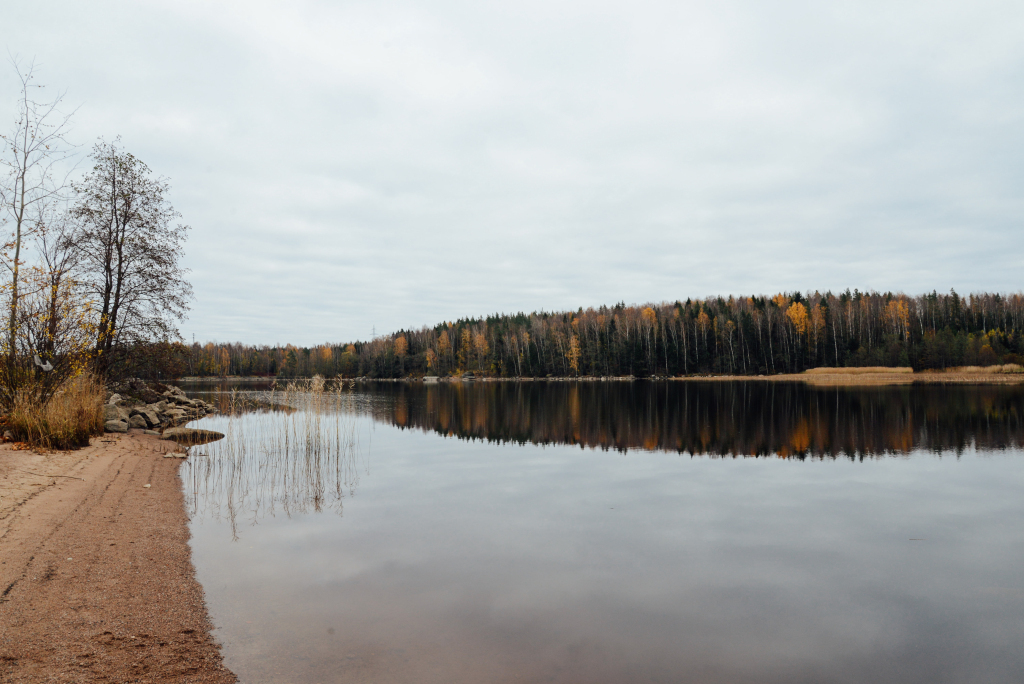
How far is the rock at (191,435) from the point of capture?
872 inches

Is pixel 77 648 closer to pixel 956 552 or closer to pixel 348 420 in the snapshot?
pixel 956 552

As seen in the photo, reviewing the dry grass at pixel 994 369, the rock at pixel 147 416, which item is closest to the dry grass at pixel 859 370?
the dry grass at pixel 994 369

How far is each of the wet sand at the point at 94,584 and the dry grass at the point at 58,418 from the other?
1606 mm

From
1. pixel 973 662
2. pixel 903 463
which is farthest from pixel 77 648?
pixel 903 463

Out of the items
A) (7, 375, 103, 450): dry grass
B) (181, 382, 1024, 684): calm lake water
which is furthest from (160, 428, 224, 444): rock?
(7, 375, 103, 450): dry grass

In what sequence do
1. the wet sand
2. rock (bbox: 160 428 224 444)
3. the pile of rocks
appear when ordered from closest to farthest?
1. the wet sand
2. the pile of rocks
3. rock (bbox: 160 428 224 444)

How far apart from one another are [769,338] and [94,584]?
111 meters

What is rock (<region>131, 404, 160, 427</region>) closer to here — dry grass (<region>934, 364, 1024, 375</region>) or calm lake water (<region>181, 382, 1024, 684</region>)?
calm lake water (<region>181, 382, 1024, 684</region>)

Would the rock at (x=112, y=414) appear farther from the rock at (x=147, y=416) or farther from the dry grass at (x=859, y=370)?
the dry grass at (x=859, y=370)

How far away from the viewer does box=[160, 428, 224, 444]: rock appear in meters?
22.1

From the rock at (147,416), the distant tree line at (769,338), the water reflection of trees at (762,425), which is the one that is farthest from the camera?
the distant tree line at (769,338)

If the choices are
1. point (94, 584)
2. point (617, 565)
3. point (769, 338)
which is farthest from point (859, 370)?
point (94, 584)

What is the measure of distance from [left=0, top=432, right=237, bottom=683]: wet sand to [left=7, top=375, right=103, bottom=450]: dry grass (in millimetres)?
1606

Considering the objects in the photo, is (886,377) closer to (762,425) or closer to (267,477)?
(762,425)
